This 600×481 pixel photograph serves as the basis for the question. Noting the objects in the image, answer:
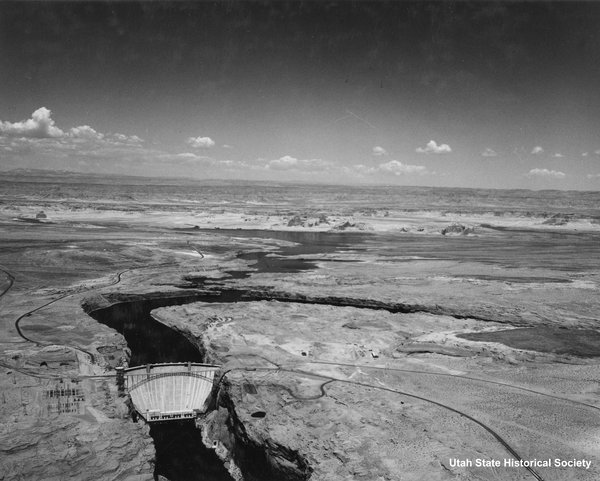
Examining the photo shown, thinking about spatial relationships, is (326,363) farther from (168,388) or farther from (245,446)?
(168,388)

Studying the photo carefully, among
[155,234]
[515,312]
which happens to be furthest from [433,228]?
[515,312]

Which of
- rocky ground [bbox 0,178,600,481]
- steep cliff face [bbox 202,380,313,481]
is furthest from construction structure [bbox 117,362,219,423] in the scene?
steep cliff face [bbox 202,380,313,481]

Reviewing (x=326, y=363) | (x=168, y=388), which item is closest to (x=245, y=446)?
(x=168, y=388)

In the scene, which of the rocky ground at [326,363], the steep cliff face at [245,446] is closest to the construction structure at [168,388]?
the rocky ground at [326,363]

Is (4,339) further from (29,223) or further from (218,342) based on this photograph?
(29,223)

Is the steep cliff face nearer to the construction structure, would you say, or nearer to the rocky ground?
the rocky ground
